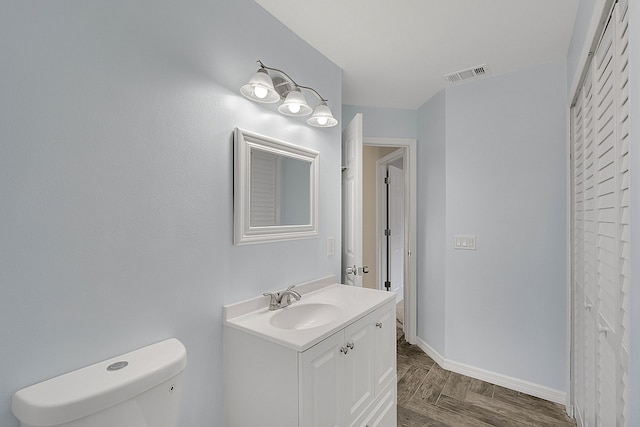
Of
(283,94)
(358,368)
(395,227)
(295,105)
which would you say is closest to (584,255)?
(358,368)

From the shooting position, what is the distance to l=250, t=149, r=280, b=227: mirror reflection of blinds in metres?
1.50

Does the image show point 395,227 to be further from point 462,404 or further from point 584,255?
point 584,255

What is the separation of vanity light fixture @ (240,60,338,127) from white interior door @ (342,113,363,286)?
44cm

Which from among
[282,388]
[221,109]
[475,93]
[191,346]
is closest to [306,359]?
[282,388]

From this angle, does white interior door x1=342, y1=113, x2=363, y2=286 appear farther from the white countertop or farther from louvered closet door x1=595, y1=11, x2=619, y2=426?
louvered closet door x1=595, y1=11, x2=619, y2=426

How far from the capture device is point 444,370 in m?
2.53

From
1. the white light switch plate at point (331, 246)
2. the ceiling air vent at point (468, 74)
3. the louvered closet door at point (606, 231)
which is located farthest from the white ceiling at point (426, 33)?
the white light switch plate at point (331, 246)

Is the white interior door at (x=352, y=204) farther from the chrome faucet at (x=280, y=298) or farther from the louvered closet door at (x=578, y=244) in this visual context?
the louvered closet door at (x=578, y=244)

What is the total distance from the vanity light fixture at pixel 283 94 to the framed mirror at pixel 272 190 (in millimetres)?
175

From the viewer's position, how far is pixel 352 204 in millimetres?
2242

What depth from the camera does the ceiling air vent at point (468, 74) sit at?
224 centimetres

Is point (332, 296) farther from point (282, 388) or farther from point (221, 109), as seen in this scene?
point (221, 109)

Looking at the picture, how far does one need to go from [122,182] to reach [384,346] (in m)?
1.47

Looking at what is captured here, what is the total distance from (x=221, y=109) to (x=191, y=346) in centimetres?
103
